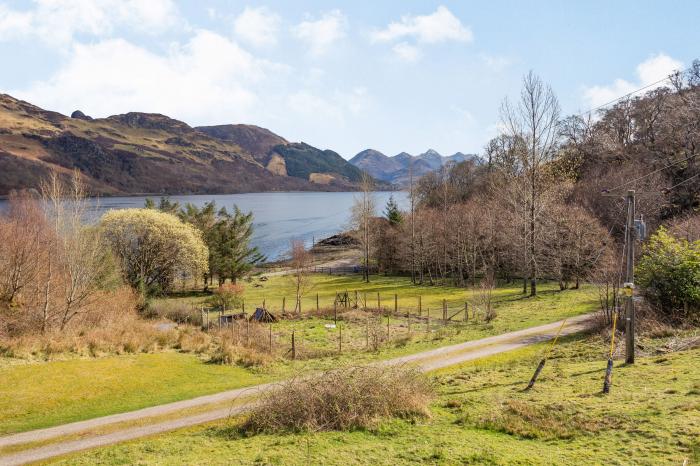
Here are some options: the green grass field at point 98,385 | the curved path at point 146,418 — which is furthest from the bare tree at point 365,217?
the green grass field at point 98,385

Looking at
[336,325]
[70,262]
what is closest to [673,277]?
[336,325]

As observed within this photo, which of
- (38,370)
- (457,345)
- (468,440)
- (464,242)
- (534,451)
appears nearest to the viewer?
(534,451)

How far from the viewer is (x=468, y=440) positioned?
35.7 feet

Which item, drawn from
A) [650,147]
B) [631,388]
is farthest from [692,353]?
[650,147]

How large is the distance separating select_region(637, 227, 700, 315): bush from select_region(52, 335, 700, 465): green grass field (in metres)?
6.45

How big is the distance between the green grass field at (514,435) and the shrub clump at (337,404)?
40 centimetres

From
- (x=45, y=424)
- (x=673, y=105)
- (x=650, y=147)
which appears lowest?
(x=45, y=424)

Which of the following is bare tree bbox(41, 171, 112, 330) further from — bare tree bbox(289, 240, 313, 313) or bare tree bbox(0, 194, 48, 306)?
bare tree bbox(289, 240, 313, 313)

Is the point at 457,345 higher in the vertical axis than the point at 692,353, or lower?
lower

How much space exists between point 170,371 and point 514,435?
52.6 feet

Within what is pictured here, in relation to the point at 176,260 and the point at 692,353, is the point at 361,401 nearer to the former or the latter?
the point at 692,353

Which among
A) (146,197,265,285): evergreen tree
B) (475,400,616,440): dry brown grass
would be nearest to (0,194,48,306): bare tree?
(146,197,265,285): evergreen tree

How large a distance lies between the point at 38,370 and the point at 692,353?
78.9 feet

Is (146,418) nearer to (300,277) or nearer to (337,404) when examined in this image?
(337,404)
